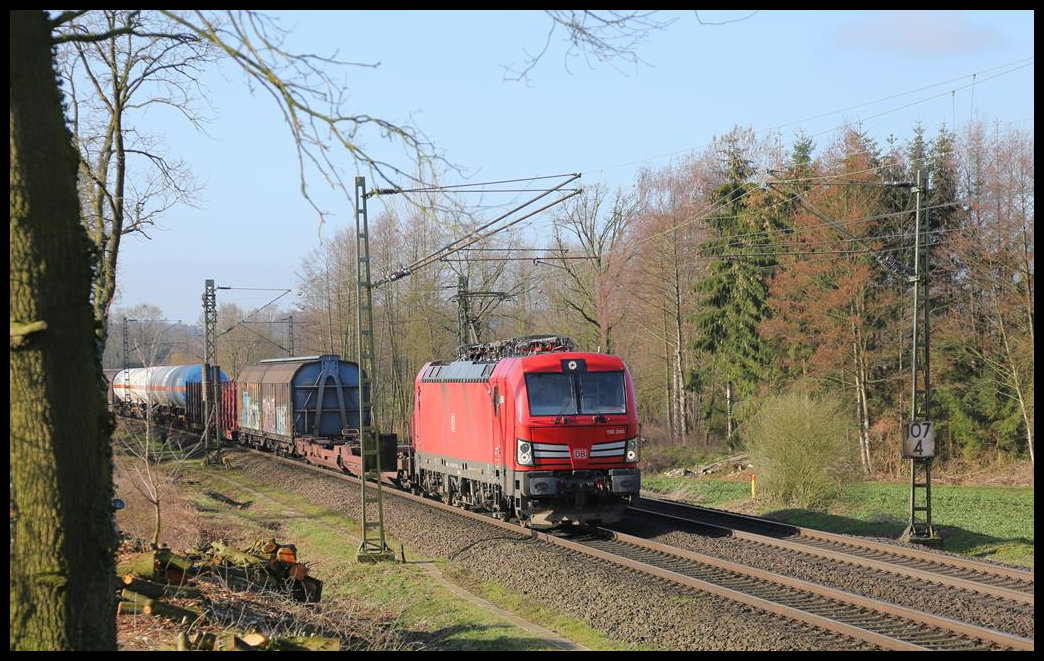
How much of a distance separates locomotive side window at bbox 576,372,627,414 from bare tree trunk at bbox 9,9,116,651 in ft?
39.7

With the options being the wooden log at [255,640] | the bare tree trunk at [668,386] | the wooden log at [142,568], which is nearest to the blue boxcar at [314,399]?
the bare tree trunk at [668,386]

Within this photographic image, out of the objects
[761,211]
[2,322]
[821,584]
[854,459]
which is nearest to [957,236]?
[761,211]

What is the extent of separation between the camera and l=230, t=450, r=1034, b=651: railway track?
Result: 32.5ft

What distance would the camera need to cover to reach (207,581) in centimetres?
1256

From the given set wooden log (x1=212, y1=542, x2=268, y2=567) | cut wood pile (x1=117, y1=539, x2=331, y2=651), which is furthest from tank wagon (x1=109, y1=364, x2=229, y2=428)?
cut wood pile (x1=117, y1=539, x2=331, y2=651)

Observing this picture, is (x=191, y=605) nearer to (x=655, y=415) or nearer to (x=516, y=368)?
(x=516, y=368)

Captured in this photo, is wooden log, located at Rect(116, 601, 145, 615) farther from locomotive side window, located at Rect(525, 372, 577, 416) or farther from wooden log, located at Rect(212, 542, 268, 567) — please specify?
locomotive side window, located at Rect(525, 372, 577, 416)

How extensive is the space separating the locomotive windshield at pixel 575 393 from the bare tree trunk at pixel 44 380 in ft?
37.8

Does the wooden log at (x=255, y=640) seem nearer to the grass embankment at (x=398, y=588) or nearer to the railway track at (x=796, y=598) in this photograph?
the grass embankment at (x=398, y=588)

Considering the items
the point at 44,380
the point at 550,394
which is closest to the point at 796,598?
the point at 550,394

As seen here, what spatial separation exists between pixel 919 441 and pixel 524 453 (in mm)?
7398

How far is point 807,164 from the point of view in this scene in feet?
149

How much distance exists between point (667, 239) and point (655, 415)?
31.1ft

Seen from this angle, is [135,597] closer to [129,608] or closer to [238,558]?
[129,608]
